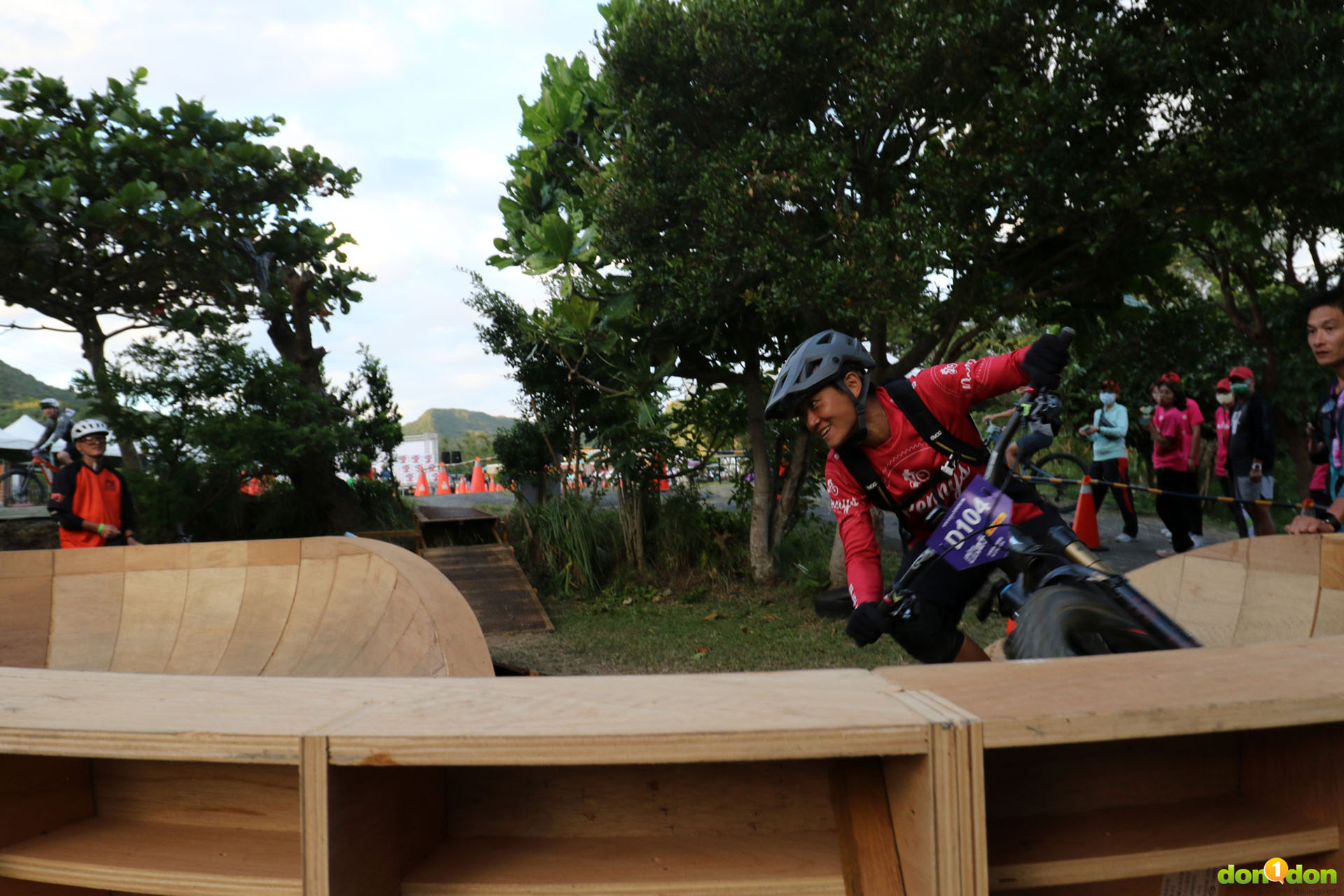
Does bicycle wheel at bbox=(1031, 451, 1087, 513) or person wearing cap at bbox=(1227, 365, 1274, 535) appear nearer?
person wearing cap at bbox=(1227, 365, 1274, 535)

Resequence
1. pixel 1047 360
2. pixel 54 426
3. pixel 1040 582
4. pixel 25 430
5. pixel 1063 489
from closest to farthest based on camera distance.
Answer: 1. pixel 1040 582
2. pixel 1047 360
3. pixel 54 426
4. pixel 1063 489
5. pixel 25 430

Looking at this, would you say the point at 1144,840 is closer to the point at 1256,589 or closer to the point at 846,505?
the point at 846,505

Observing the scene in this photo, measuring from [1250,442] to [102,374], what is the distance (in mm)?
12273

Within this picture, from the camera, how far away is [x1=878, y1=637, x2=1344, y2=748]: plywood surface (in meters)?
1.15

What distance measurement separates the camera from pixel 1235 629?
125 inches

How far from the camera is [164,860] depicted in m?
1.43

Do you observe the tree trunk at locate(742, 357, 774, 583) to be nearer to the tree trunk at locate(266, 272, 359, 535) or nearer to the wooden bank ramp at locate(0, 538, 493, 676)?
the tree trunk at locate(266, 272, 359, 535)

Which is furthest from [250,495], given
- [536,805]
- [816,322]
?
[536,805]

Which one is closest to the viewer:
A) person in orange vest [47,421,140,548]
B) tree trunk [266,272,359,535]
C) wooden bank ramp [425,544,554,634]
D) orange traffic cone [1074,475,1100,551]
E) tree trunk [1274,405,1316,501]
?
person in orange vest [47,421,140,548]

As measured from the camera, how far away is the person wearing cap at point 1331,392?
10.5 feet

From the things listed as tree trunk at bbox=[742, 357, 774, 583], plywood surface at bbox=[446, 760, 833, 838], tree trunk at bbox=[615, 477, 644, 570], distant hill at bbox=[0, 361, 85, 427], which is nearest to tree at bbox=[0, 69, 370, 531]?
tree trunk at bbox=[615, 477, 644, 570]

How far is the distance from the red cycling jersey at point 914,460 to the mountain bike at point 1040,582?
30cm

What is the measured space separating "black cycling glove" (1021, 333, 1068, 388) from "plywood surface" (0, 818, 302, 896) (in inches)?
90.7

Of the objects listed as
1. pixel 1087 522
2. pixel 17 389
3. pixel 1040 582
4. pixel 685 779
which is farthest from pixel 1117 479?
pixel 17 389
